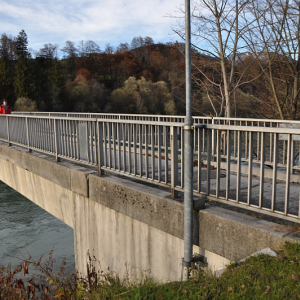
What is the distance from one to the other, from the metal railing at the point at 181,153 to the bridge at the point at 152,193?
0.05ft

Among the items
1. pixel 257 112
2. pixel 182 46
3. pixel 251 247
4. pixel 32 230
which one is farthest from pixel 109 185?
pixel 257 112

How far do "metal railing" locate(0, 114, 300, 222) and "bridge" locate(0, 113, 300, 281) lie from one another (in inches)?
0.6

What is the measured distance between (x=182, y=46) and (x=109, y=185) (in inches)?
377

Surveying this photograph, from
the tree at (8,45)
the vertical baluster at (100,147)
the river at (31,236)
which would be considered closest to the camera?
the vertical baluster at (100,147)

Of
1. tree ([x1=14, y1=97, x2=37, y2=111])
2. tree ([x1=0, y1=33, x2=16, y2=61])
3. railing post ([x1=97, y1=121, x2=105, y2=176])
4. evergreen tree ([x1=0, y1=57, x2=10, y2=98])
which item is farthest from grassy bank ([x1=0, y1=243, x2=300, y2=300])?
tree ([x1=0, y1=33, x2=16, y2=61])

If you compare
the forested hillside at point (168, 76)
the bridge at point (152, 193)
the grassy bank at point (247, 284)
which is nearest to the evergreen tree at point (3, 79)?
the forested hillside at point (168, 76)

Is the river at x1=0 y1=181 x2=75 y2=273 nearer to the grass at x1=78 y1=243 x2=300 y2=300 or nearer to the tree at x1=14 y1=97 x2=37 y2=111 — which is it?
the grass at x1=78 y1=243 x2=300 y2=300

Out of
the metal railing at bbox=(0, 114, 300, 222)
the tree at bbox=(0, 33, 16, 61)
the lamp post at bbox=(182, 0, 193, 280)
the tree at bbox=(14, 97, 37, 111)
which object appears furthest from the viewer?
the tree at bbox=(0, 33, 16, 61)

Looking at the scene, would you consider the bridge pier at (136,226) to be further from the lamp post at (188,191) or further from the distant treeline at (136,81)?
the distant treeline at (136,81)

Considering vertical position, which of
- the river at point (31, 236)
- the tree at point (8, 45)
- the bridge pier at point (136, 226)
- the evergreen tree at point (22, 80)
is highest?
the tree at point (8, 45)

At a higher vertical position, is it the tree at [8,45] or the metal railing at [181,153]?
the tree at [8,45]

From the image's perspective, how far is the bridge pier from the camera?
146 inches

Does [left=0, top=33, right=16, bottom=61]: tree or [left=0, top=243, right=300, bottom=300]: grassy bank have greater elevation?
[left=0, top=33, right=16, bottom=61]: tree

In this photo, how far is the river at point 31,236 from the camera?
35.0 feet
